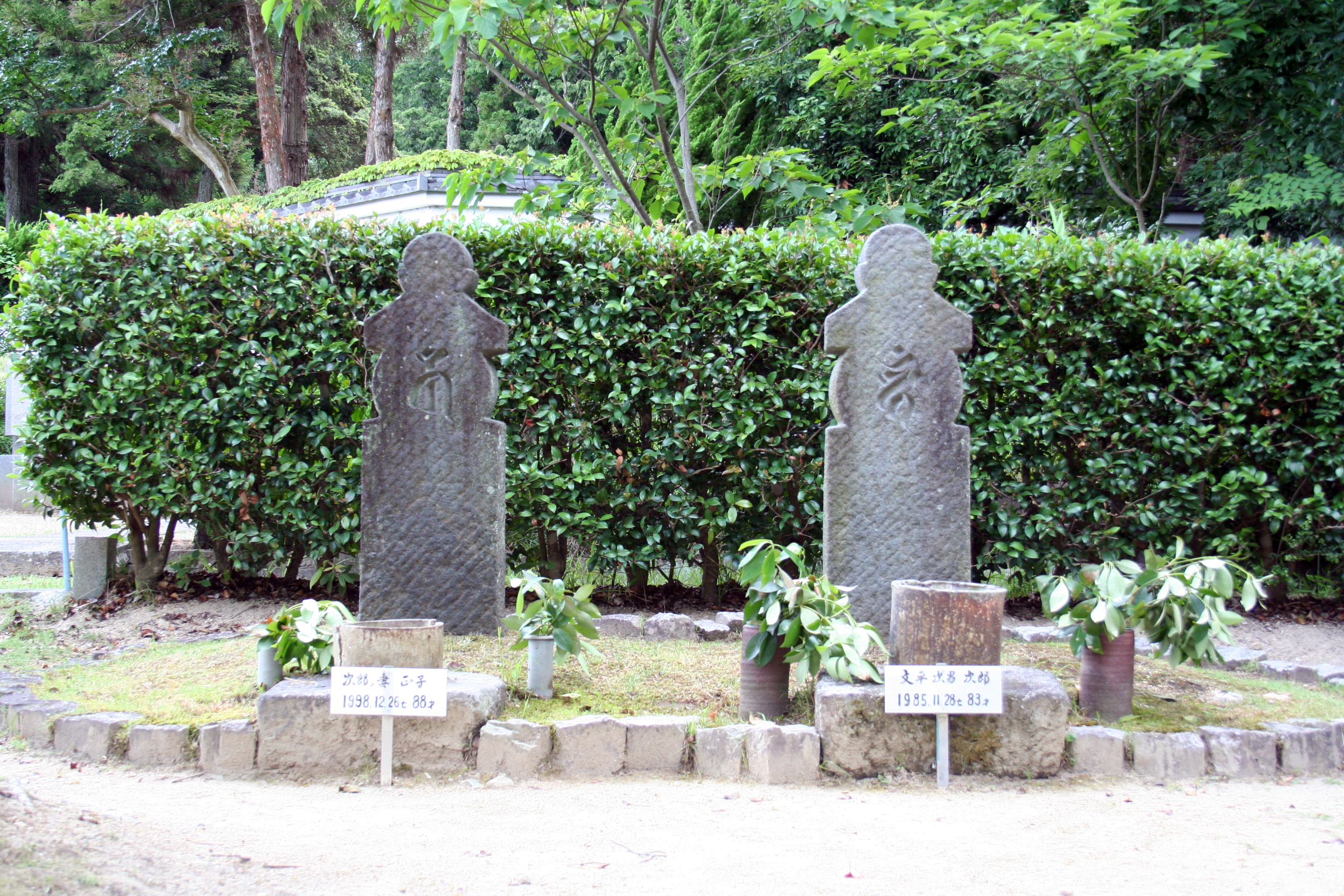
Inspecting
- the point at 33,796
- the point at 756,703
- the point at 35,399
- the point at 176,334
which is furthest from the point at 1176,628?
the point at 35,399

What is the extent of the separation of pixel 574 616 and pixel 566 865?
4.37ft

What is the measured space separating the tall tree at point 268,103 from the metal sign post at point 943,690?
51.3 ft

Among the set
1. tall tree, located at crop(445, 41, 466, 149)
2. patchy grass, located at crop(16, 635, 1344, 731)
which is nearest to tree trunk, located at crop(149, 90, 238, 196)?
tall tree, located at crop(445, 41, 466, 149)

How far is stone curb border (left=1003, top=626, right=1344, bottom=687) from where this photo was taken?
4.49 m

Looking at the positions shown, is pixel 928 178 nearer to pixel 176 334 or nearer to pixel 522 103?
pixel 176 334

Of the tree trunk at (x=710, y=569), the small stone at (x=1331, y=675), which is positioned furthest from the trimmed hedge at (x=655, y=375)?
the small stone at (x=1331, y=675)

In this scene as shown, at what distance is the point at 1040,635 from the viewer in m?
4.98

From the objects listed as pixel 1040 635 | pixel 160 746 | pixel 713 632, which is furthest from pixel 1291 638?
pixel 160 746

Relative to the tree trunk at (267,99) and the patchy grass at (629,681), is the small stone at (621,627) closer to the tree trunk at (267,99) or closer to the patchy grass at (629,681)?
the patchy grass at (629,681)

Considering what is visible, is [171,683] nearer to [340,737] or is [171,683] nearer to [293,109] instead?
[340,737]

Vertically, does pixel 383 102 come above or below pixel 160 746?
above

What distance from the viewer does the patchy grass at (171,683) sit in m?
3.64

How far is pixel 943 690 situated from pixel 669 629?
207 centimetres

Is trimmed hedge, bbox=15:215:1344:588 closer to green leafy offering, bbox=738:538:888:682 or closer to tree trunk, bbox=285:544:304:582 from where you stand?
tree trunk, bbox=285:544:304:582
